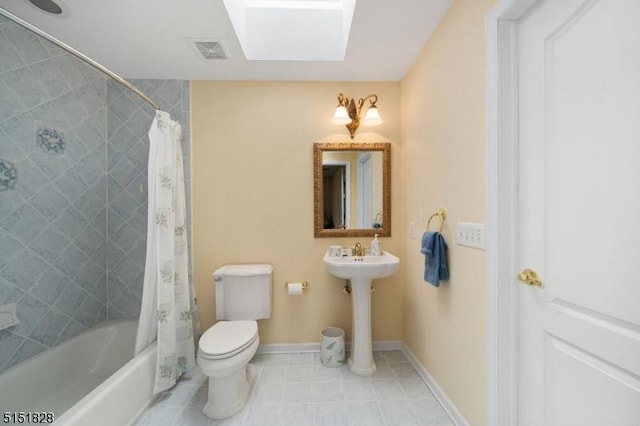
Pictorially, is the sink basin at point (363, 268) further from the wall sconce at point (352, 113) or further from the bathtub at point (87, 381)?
the bathtub at point (87, 381)

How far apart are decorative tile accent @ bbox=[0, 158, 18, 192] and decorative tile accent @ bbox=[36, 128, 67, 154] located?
0.22 metres

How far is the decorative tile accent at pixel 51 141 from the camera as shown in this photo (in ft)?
5.47

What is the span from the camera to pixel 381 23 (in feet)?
5.09

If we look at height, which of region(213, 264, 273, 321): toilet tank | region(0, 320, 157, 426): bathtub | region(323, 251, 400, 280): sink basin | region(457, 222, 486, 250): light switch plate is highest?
region(457, 222, 486, 250): light switch plate

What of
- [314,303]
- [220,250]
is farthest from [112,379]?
[314,303]

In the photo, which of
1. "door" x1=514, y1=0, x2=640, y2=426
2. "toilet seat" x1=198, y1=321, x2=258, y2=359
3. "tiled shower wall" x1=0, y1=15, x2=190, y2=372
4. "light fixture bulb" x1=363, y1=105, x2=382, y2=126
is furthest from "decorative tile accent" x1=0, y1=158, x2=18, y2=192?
"door" x1=514, y1=0, x2=640, y2=426

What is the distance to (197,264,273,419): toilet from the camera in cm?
149

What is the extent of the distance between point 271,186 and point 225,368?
132 cm

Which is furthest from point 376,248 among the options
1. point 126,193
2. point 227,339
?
point 126,193

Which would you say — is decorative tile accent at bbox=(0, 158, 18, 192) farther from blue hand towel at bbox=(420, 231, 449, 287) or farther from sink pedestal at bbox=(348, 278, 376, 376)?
blue hand towel at bbox=(420, 231, 449, 287)

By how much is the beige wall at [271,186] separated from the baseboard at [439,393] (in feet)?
1.94

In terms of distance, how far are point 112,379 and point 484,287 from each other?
6.28 feet

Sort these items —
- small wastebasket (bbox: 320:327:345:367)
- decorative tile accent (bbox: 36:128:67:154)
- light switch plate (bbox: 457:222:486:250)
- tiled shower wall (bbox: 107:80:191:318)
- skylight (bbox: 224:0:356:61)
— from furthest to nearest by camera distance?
tiled shower wall (bbox: 107:80:191:318) < small wastebasket (bbox: 320:327:345:367) < skylight (bbox: 224:0:356:61) < decorative tile accent (bbox: 36:128:67:154) < light switch plate (bbox: 457:222:486:250)

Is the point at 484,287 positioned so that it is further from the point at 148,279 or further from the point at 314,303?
the point at 148,279
